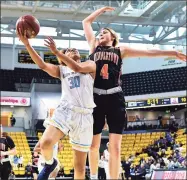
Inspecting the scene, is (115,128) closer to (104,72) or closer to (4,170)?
(104,72)

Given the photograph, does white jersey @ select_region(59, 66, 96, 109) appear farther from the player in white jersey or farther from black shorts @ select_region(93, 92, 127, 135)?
black shorts @ select_region(93, 92, 127, 135)

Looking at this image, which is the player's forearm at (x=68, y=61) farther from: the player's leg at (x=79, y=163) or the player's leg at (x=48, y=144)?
the player's leg at (x=79, y=163)

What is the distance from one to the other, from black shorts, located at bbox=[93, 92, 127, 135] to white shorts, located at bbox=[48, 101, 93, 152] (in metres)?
0.35

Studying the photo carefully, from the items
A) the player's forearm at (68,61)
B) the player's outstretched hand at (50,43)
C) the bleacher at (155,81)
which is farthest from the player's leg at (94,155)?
the bleacher at (155,81)

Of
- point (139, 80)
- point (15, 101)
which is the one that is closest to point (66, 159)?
point (15, 101)

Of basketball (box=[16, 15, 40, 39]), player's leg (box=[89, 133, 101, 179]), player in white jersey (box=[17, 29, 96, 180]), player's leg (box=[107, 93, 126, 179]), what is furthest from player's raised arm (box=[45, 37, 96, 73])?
player's leg (box=[89, 133, 101, 179])

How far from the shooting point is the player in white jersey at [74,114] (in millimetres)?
3951

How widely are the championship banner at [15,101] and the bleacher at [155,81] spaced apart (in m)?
7.11

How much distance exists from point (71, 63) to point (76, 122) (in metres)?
0.65

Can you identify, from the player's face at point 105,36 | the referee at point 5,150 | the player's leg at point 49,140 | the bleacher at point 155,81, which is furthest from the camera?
the bleacher at point 155,81

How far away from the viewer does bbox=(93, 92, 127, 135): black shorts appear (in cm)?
441

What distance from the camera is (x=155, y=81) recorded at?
2716 cm

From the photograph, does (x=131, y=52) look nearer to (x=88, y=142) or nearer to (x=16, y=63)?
(x=88, y=142)

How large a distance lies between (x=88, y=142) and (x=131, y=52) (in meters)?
1.27
